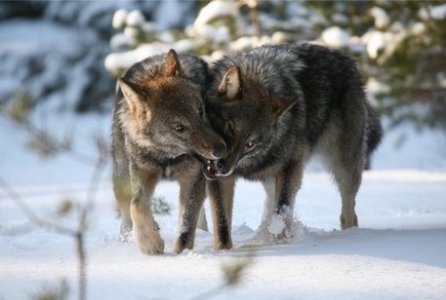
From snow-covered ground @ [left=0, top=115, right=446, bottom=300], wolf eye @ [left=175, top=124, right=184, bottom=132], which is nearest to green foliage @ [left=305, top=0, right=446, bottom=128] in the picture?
snow-covered ground @ [left=0, top=115, right=446, bottom=300]

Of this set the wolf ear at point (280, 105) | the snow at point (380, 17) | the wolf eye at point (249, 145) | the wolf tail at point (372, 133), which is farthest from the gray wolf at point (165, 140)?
the snow at point (380, 17)

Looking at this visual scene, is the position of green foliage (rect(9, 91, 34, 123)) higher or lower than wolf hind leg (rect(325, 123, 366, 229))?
higher

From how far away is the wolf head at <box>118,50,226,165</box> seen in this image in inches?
192

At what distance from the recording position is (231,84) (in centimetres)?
506

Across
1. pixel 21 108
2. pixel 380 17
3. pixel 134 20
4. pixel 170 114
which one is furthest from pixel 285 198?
pixel 134 20

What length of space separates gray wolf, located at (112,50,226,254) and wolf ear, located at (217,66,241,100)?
138 mm

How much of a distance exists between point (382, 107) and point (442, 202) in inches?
207

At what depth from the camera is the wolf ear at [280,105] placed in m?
5.29

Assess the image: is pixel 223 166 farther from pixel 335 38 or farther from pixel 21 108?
pixel 335 38

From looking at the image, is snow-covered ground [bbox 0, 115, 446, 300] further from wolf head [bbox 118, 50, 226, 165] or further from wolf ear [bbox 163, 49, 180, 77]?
wolf ear [bbox 163, 49, 180, 77]

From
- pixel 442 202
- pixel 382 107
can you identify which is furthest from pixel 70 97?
pixel 442 202

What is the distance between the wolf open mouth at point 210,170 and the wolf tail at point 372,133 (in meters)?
2.09

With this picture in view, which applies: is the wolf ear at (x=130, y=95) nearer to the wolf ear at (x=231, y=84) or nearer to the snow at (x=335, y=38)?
the wolf ear at (x=231, y=84)

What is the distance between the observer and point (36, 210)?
8609mm
